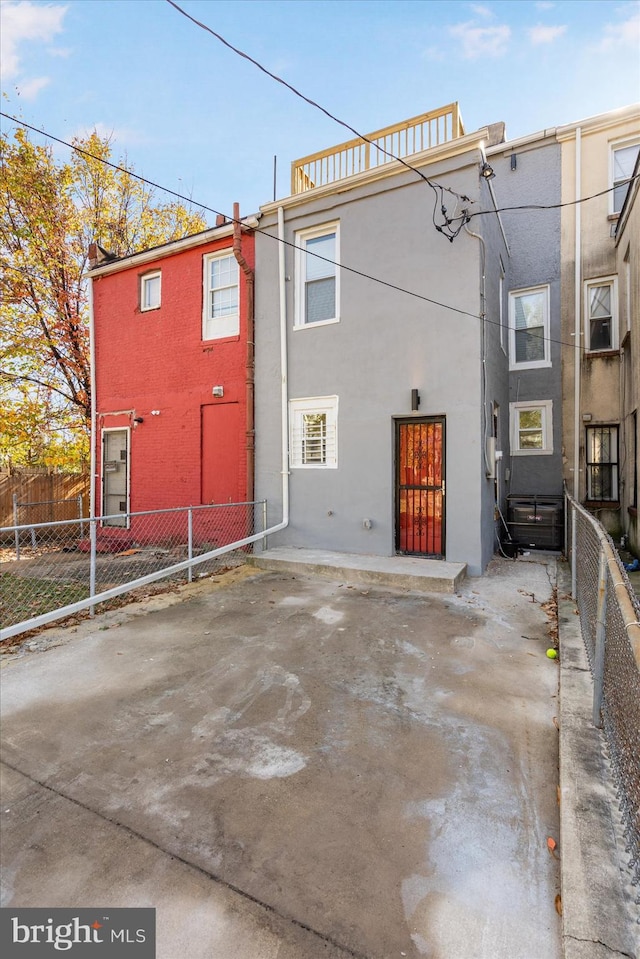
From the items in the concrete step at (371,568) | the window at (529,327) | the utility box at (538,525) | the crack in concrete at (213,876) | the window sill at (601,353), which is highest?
the window at (529,327)

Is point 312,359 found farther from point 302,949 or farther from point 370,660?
point 302,949

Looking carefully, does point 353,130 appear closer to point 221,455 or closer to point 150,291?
point 221,455

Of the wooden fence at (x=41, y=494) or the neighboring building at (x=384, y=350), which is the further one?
the wooden fence at (x=41, y=494)

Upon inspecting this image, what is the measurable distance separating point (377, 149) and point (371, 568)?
6.50 m

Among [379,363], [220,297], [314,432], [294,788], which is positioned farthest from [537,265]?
[294,788]

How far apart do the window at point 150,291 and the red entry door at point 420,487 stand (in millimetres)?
6248

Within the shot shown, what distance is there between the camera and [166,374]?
945cm

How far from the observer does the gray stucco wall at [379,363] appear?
6.49 metres

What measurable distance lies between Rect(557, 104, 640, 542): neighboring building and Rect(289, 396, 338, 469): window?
218 inches

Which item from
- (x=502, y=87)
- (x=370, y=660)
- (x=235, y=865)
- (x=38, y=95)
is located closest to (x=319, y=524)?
(x=370, y=660)

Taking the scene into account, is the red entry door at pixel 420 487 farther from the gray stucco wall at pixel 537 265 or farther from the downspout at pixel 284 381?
the gray stucco wall at pixel 537 265

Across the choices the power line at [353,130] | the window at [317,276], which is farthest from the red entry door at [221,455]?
the power line at [353,130]

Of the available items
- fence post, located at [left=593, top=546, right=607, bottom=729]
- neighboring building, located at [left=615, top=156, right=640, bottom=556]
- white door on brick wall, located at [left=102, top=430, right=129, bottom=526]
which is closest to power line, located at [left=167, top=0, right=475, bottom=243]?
neighboring building, located at [left=615, top=156, right=640, bottom=556]

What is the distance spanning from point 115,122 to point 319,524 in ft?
49.5
